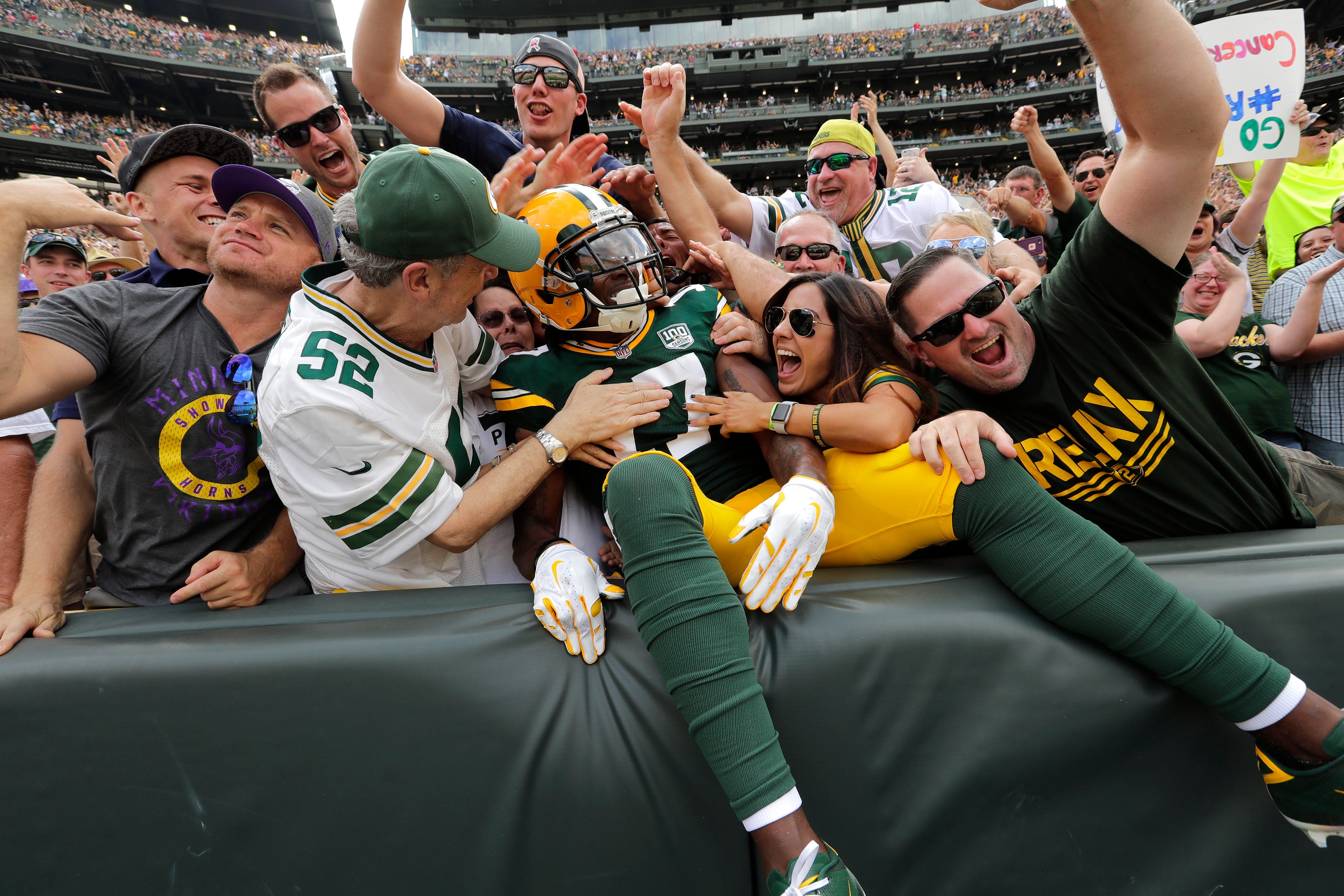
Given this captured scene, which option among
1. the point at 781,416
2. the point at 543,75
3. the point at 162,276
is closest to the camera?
the point at 781,416

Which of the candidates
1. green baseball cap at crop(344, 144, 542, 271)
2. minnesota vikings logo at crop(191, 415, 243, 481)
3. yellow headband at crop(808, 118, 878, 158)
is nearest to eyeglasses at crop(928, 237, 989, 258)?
yellow headband at crop(808, 118, 878, 158)

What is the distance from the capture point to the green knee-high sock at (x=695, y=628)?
1.43m

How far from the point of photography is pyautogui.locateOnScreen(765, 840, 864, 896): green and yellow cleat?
133cm

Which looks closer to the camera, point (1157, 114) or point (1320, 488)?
point (1157, 114)

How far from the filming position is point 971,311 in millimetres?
2082

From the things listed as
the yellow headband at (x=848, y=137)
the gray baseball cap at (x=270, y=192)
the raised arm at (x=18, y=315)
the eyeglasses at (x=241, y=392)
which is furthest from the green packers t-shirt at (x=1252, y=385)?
the raised arm at (x=18, y=315)

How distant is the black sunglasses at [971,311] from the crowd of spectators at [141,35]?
37.2 meters

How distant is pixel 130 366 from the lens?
2.09 meters

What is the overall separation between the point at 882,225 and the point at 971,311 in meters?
1.93

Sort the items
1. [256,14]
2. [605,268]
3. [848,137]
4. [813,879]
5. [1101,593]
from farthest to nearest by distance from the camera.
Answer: [256,14]
[848,137]
[605,268]
[1101,593]
[813,879]

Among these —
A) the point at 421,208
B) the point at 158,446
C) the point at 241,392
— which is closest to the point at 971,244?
the point at 421,208

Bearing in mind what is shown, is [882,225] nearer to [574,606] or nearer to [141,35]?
[574,606]

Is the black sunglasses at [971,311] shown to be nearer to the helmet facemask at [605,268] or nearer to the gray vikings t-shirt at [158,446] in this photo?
the helmet facemask at [605,268]

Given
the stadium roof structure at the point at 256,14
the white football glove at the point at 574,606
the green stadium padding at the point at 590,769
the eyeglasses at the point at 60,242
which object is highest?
the stadium roof structure at the point at 256,14
